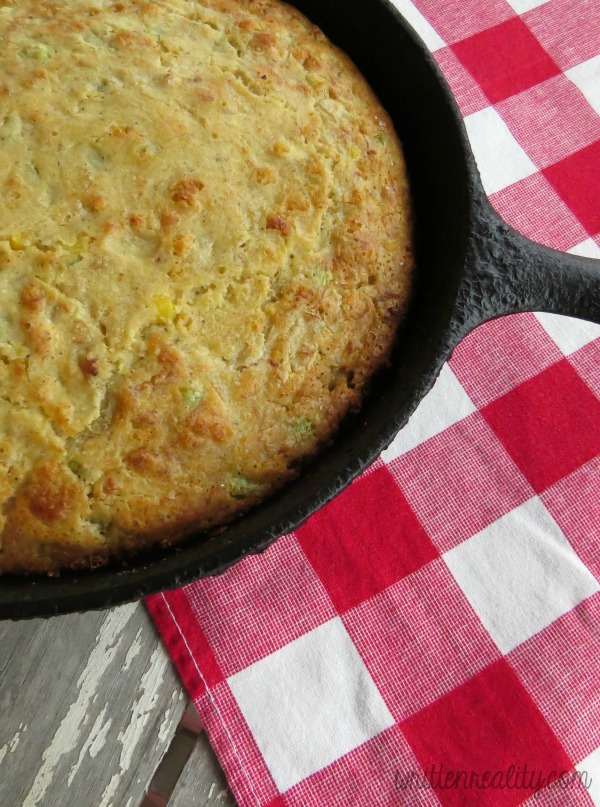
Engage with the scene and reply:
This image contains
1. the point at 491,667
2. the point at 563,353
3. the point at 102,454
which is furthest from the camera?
the point at 563,353

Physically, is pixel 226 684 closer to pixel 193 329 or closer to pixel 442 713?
pixel 442 713

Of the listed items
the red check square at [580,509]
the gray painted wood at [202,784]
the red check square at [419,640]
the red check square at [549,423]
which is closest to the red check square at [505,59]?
the red check square at [549,423]

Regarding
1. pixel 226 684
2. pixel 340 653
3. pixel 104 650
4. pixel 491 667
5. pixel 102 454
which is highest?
pixel 102 454

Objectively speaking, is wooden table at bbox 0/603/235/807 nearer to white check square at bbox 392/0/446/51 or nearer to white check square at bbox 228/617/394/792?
white check square at bbox 228/617/394/792

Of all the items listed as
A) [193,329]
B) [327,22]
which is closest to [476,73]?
[327,22]

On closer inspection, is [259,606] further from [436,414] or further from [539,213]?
[539,213]

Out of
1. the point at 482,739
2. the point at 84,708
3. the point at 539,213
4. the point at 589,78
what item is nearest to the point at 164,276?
the point at 84,708

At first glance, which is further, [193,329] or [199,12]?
[199,12]

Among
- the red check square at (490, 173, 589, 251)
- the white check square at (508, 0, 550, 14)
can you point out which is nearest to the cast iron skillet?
the red check square at (490, 173, 589, 251)
